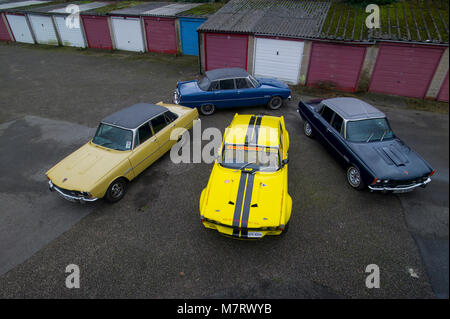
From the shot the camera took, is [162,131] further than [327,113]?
No

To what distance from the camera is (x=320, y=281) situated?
501cm

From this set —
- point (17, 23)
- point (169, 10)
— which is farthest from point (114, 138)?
point (17, 23)

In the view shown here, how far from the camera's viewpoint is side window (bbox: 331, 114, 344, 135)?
7507 mm

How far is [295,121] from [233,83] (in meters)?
3.05

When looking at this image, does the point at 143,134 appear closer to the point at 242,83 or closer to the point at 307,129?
the point at 242,83

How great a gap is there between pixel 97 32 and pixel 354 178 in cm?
2271

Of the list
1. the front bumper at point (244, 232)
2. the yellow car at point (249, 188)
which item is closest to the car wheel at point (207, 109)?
the yellow car at point (249, 188)

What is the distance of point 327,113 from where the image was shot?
8.25m

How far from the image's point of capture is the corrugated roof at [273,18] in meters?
13.2

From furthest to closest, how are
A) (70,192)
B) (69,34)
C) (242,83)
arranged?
(69,34)
(242,83)
(70,192)

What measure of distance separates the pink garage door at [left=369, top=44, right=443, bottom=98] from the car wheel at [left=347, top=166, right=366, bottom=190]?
7907 millimetres

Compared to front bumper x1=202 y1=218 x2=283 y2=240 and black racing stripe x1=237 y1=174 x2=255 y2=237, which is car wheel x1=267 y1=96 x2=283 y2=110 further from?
front bumper x1=202 y1=218 x2=283 y2=240

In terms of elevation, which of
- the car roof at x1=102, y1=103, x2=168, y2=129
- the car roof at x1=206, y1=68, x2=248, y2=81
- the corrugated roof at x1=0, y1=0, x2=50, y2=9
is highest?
the corrugated roof at x1=0, y1=0, x2=50, y2=9

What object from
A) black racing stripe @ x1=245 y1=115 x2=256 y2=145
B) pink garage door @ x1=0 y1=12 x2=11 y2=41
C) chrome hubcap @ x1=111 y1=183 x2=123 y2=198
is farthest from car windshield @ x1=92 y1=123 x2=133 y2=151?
pink garage door @ x1=0 y1=12 x2=11 y2=41
